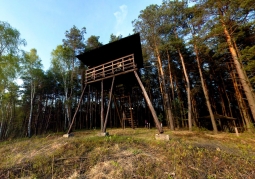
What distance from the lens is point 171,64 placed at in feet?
58.5

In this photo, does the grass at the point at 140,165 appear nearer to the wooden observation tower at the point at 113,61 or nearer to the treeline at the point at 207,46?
the wooden observation tower at the point at 113,61

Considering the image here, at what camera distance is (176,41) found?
12.8 m

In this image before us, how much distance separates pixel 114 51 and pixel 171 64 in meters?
11.2

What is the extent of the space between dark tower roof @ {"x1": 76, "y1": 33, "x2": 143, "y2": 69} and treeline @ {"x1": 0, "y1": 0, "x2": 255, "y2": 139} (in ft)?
8.75

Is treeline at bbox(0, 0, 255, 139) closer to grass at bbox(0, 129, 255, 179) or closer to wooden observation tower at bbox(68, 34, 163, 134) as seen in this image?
wooden observation tower at bbox(68, 34, 163, 134)

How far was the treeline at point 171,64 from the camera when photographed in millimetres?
9797

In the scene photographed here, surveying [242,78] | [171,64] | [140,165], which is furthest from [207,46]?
[140,165]

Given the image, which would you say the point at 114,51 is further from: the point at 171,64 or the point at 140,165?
the point at 171,64

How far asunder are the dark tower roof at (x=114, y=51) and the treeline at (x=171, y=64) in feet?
8.75

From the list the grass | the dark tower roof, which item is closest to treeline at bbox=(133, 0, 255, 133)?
the dark tower roof

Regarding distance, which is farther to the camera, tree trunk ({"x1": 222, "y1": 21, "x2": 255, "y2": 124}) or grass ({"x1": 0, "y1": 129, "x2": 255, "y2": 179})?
tree trunk ({"x1": 222, "y1": 21, "x2": 255, "y2": 124})

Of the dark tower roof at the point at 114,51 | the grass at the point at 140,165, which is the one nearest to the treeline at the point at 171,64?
the dark tower roof at the point at 114,51

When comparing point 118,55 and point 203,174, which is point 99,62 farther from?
point 203,174

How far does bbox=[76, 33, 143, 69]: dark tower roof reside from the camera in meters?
9.14
